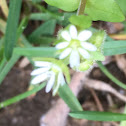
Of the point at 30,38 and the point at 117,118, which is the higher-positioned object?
the point at 30,38

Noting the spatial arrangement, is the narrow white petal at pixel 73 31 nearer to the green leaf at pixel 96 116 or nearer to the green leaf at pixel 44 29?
the green leaf at pixel 96 116

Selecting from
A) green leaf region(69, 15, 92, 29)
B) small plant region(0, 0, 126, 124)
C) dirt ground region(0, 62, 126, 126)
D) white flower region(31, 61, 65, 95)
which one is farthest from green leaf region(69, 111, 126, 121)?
dirt ground region(0, 62, 126, 126)

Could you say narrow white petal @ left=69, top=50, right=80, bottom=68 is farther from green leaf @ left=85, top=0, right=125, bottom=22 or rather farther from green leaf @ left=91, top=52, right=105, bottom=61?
green leaf @ left=85, top=0, right=125, bottom=22

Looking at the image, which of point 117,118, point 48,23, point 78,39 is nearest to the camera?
point 78,39

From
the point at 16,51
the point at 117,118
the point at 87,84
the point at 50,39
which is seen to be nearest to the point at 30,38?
the point at 50,39

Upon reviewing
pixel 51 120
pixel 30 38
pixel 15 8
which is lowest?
pixel 51 120

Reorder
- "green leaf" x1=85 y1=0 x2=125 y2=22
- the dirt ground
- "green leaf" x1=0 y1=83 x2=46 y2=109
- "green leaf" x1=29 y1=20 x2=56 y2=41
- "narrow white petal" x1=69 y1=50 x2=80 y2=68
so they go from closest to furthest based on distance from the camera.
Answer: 1. "narrow white petal" x1=69 y1=50 x2=80 y2=68
2. "green leaf" x1=85 y1=0 x2=125 y2=22
3. "green leaf" x1=0 y1=83 x2=46 y2=109
4. "green leaf" x1=29 y1=20 x2=56 y2=41
5. the dirt ground

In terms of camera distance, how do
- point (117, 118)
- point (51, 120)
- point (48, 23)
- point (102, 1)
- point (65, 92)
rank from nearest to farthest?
1. point (102, 1)
2. point (117, 118)
3. point (65, 92)
4. point (48, 23)
5. point (51, 120)

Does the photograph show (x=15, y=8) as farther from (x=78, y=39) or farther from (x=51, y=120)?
(x=51, y=120)
